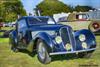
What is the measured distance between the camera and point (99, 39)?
5.48m

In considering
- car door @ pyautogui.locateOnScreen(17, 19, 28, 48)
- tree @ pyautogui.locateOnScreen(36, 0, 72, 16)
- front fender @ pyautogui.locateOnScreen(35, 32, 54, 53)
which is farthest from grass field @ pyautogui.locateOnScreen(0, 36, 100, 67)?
tree @ pyautogui.locateOnScreen(36, 0, 72, 16)

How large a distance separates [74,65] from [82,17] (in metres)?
0.79

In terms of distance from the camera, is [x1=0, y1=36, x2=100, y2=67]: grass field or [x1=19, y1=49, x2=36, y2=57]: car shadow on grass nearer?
[x1=0, y1=36, x2=100, y2=67]: grass field

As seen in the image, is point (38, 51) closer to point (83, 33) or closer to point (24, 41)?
point (24, 41)

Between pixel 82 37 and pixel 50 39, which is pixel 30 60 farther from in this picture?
pixel 82 37

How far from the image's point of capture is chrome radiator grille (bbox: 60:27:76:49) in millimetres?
5184

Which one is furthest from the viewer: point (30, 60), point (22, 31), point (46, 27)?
point (22, 31)

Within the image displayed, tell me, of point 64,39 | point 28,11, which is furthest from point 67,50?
point 28,11

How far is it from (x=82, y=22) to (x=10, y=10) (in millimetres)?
1203

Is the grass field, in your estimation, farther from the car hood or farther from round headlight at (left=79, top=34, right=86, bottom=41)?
the car hood

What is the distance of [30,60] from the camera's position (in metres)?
5.46

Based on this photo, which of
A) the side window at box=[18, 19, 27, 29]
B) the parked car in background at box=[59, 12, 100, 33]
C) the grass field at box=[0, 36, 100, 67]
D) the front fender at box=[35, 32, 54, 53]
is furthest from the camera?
the side window at box=[18, 19, 27, 29]

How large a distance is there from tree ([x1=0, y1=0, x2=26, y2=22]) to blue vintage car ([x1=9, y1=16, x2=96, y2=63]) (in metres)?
0.13

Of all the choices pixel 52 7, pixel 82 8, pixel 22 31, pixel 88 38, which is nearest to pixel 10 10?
pixel 22 31
